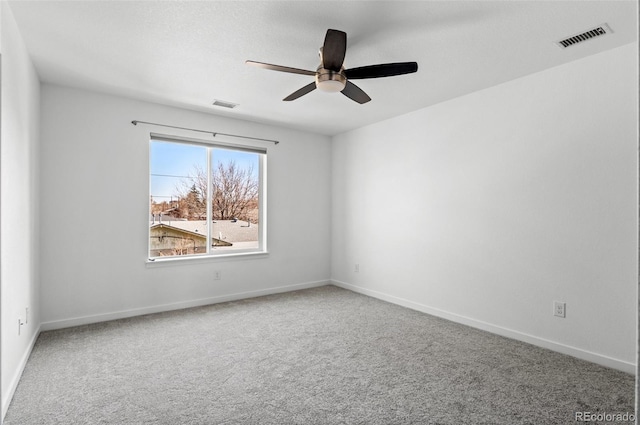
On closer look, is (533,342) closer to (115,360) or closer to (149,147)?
(115,360)

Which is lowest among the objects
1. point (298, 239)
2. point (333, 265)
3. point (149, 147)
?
point (333, 265)

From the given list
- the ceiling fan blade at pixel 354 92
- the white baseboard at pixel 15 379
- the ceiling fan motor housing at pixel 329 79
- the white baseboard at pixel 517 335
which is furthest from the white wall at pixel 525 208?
the white baseboard at pixel 15 379

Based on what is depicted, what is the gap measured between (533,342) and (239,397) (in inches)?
99.7

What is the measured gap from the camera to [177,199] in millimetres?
4152

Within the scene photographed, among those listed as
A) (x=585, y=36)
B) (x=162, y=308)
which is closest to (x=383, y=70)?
(x=585, y=36)

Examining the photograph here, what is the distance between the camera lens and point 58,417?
75.7 inches

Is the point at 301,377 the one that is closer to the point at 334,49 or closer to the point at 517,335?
the point at 517,335

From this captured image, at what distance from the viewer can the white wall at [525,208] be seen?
2.54 meters

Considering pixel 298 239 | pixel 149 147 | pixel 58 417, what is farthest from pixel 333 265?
pixel 58 417

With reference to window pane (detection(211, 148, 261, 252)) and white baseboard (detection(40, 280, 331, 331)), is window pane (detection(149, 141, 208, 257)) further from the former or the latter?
white baseboard (detection(40, 280, 331, 331))

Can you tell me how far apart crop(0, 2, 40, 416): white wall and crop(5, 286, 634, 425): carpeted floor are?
235 mm

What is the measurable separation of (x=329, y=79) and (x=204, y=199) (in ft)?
8.72

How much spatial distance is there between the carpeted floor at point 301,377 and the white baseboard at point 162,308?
4.6 inches

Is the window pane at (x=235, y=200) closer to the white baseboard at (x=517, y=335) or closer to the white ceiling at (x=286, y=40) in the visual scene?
the white ceiling at (x=286, y=40)
